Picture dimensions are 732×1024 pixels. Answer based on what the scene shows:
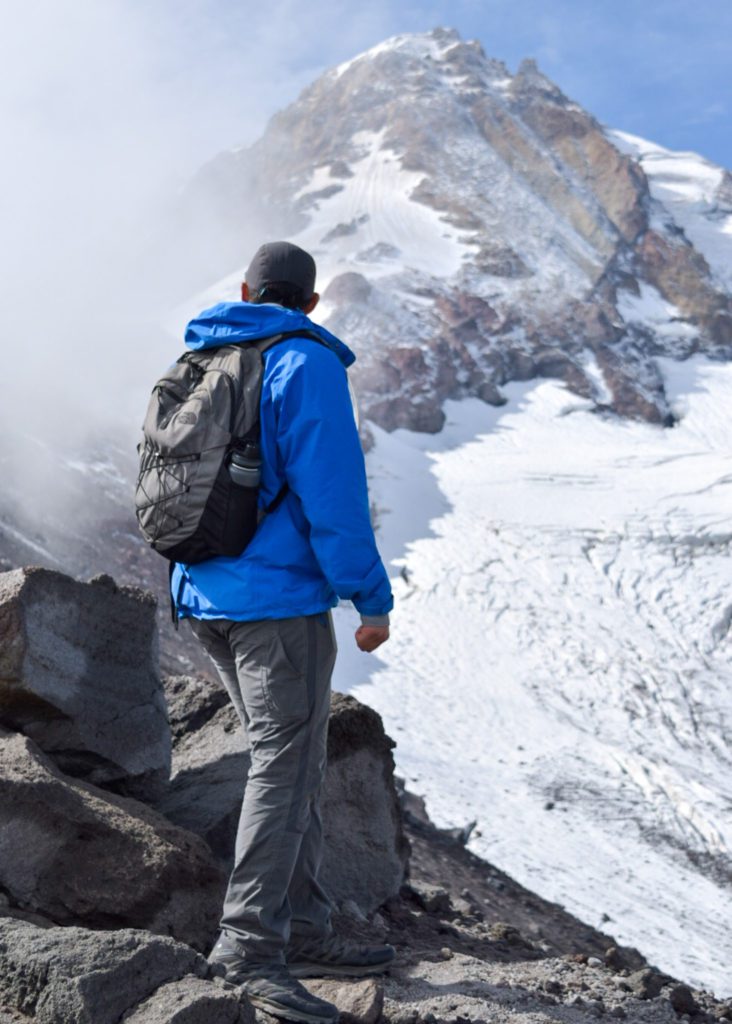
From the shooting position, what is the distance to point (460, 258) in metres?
62.5

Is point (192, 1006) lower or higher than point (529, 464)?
lower

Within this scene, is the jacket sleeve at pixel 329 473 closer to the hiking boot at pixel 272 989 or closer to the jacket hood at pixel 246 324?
the jacket hood at pixel 246 324

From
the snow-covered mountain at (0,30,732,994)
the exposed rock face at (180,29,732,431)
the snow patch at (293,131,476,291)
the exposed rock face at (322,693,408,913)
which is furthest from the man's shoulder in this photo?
the snow patch at (293,131,476,291)

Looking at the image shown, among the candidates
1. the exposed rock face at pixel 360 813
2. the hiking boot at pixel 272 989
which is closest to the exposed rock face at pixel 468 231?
the exposed rock face at pixel 360 813

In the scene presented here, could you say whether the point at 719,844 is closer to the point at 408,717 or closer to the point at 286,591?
the point at 408,717

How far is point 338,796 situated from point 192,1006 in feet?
8.99

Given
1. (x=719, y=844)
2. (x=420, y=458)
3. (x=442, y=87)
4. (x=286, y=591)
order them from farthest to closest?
(x=442, y=87)
(x=420, y=458)
(x=719, y=844)
(x=286, y=591)

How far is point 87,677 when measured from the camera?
445 centimetres

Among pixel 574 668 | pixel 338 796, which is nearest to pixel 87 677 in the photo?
pixel 338 796

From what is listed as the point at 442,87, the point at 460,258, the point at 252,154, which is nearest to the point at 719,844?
the point at 460,258

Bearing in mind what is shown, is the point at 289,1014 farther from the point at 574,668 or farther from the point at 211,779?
the point at 574,668

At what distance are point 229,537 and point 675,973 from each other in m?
10.3

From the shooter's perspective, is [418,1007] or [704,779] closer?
[418,1007]

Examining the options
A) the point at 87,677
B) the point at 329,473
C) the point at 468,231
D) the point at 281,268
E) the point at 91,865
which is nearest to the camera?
the point at 329,473
